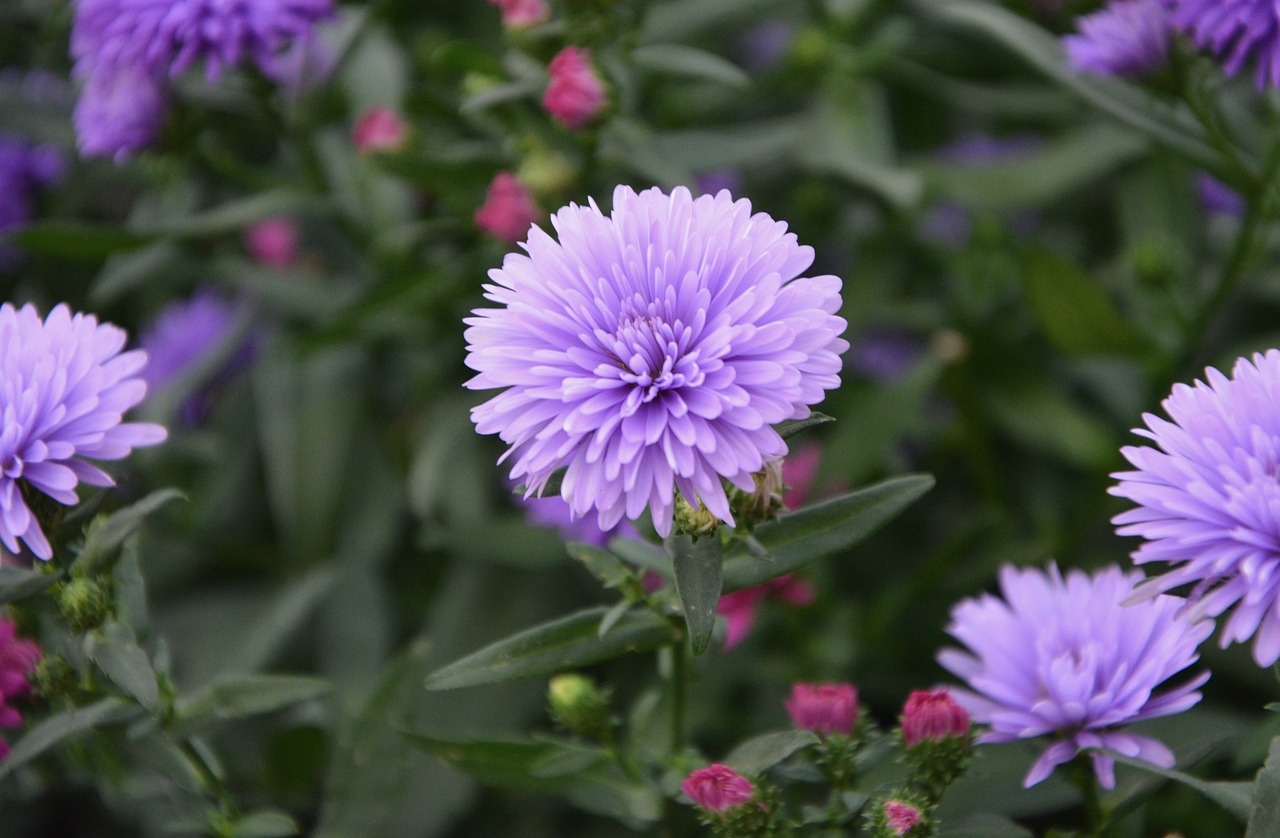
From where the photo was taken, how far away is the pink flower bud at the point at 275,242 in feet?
4.86

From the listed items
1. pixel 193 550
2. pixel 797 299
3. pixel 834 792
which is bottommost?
pixel 193 550

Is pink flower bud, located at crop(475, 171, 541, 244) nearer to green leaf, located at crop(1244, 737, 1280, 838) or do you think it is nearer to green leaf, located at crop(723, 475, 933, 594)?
green leaf, located at crop(723, 475, 933, 594)

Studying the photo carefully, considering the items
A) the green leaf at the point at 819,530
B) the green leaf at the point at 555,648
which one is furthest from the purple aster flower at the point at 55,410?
the green leaf at the point at 819,530

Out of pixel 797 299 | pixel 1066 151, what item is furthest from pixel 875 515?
pixel 1066 151

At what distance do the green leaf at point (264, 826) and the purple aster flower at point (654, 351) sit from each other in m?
0.36

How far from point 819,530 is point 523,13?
1.79 feet

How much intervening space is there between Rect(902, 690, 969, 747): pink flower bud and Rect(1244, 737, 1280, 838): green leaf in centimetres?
16

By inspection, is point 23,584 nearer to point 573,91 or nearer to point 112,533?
point 112,533

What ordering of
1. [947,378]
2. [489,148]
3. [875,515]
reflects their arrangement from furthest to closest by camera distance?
[947,378], [489,148], [875,515]

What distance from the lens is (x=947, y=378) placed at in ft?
4.21

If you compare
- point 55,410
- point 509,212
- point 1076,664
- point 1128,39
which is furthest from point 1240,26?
point 55,410

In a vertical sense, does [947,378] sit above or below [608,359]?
below

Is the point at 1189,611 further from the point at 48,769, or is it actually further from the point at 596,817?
the point at 48,769

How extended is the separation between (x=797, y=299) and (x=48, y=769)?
2.45ft
